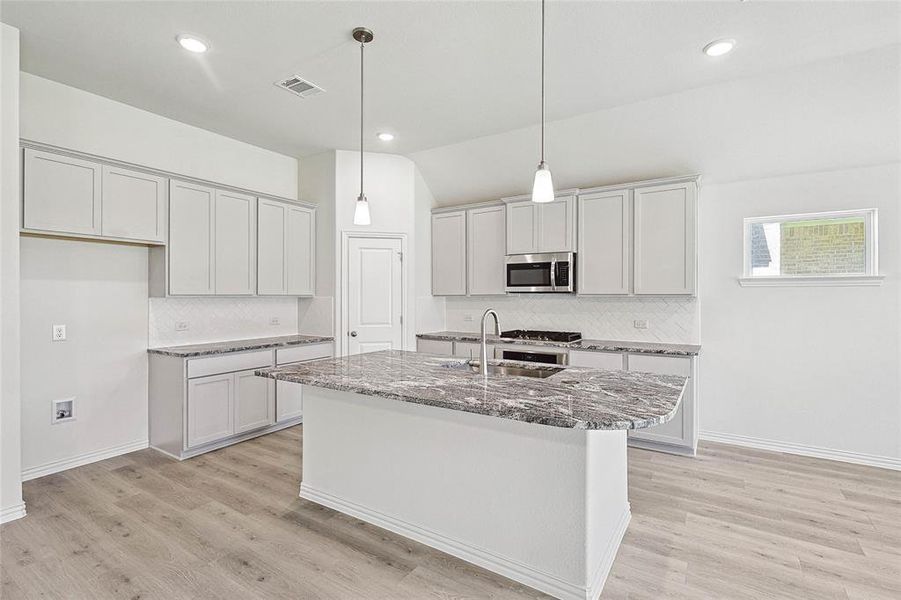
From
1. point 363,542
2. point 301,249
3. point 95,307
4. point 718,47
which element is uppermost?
point 718,47

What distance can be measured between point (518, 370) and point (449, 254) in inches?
108

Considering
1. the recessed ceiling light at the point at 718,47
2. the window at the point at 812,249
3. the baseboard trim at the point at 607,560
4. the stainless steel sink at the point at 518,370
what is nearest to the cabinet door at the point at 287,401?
the stainless steel sink at the point at 518,370

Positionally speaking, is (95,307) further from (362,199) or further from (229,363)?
(362,199)

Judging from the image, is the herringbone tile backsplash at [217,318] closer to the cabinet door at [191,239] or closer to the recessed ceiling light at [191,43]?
the cabinet door at [191,239]

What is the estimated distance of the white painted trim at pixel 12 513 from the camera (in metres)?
2.69

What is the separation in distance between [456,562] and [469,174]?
3972 mm

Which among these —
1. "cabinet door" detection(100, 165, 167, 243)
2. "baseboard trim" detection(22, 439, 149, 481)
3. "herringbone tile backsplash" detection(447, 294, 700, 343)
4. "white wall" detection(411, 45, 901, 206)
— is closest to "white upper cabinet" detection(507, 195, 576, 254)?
"white wall" detection(411, 45, 901, 206)

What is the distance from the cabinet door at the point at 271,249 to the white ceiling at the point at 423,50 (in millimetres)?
946

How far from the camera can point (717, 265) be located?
4.24m

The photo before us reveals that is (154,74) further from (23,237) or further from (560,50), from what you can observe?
(560,50)

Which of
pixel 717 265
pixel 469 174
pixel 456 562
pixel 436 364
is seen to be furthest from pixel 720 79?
pixel 456 562

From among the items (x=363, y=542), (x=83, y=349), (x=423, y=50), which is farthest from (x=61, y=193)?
(x=363, y=542)

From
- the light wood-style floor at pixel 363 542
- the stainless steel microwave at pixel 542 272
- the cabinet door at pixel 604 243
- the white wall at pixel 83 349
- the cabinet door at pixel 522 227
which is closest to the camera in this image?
the light wood-style floor at pixel 363 542

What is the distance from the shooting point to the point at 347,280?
16.3ft
